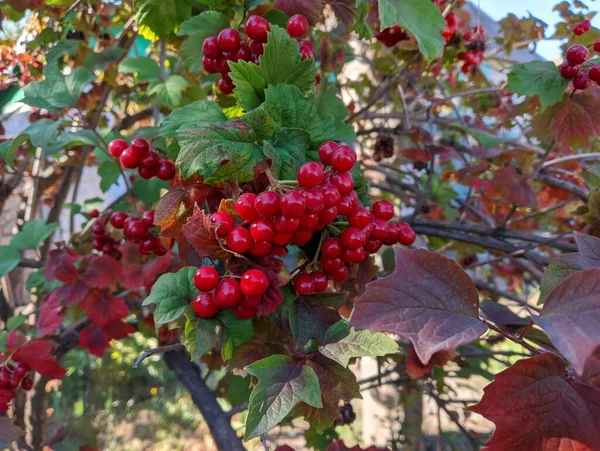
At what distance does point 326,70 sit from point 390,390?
6.14ft

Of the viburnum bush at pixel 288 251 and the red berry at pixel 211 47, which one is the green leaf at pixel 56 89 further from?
the red berry at pixel 211 47

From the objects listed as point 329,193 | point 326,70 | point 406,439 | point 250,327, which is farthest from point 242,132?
point 406,439

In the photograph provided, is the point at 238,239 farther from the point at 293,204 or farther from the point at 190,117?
the point at 190,117

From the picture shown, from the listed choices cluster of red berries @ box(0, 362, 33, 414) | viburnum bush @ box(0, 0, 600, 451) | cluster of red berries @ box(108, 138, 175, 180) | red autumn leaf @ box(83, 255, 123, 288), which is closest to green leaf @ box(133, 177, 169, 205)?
viburnum bush @ box(0, 0, 600, 451)

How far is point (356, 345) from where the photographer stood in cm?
70

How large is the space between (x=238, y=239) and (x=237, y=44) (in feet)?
1.37

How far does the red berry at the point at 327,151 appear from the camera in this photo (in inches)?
30.5

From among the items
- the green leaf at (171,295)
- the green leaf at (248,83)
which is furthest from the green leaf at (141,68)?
the green leaf at (171,295)

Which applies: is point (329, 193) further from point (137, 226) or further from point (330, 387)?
point (137, 226)

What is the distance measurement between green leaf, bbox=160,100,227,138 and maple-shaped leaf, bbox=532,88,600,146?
1029 millimetres

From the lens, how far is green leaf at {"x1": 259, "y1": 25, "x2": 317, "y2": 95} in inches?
31.3

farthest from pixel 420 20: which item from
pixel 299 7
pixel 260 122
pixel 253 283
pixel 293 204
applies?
pixel 253 283

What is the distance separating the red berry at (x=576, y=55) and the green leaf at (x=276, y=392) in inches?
40.9

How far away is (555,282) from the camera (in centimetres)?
74
